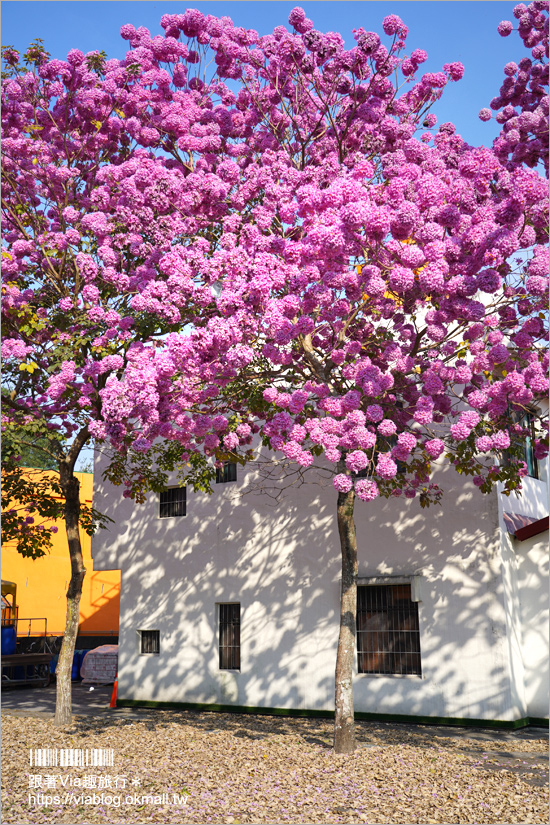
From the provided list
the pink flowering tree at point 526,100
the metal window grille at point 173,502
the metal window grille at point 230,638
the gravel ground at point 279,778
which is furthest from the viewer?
the metal window grille at point 173,502

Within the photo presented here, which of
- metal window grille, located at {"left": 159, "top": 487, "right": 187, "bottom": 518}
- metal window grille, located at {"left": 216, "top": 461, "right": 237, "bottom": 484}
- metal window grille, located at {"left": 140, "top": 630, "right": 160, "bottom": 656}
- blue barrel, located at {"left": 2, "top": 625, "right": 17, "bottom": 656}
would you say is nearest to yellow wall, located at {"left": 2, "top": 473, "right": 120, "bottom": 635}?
blue barrel, located at {"left": 2, "top": 625, "right": 17, "bottom": 656}

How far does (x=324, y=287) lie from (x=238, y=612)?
29.3 feet

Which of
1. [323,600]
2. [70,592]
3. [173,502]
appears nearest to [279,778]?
[323,600]

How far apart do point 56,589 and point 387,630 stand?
17139 mm

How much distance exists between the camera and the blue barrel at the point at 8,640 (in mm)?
21328

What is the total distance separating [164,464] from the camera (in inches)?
500

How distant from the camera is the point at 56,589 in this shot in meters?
26.5

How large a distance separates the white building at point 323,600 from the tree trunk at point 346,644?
10.5ft

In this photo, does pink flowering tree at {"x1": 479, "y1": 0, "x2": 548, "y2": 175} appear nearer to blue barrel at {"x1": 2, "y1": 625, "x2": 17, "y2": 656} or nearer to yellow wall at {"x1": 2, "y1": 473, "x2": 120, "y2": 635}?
blue barrel at {"x1": 2, "y1": 625, "x2": 17, "y2": 656}

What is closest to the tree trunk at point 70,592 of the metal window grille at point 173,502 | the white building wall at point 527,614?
the metal window grille at point 173,502

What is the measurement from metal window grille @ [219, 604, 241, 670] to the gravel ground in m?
3.06

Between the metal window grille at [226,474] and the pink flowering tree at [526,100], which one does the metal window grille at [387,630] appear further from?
the pink flowering tree at [526,100]

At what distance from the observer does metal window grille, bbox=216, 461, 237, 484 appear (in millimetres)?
15250

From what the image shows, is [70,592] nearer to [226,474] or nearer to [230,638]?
[230,638]
